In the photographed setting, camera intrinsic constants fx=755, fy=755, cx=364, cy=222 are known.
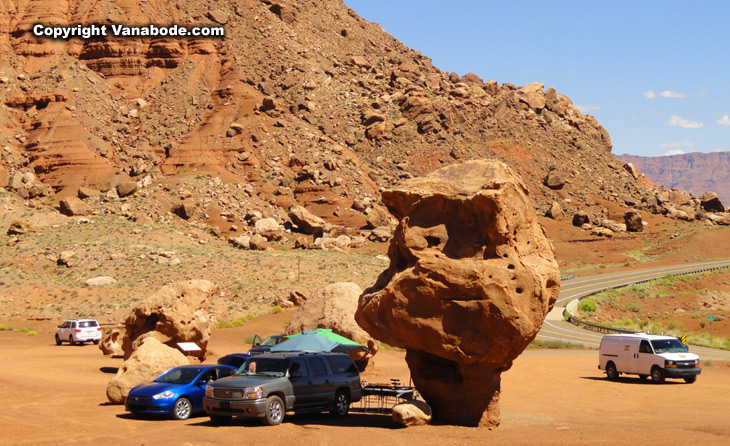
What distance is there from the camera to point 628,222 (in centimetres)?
9612

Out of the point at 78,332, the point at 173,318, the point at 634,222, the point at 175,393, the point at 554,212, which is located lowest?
the point at 78,332

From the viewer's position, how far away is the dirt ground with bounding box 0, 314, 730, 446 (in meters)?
15.5

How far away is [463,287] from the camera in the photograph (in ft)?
53.4

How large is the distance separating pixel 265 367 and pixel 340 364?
81.5 inches

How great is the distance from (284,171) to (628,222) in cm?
4400

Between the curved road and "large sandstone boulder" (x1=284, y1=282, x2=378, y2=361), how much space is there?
17.0 meters

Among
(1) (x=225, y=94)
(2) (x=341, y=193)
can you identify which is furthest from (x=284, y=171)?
(1) (x=225, y=94)

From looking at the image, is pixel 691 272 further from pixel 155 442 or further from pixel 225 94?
pixel 155 442

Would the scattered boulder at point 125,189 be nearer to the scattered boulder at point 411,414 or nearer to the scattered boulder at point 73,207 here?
the scattered boulder at point 73,207

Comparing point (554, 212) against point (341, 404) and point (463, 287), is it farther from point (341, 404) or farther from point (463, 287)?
point (463, 287)

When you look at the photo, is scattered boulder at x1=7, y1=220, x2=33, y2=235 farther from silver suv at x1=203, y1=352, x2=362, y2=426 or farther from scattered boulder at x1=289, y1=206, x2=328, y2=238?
silver suv at x1=203, y1=352, x2=362, y2=426

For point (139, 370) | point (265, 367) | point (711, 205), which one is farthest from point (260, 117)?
point (265, 367)

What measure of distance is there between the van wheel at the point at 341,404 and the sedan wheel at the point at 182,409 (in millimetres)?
3514

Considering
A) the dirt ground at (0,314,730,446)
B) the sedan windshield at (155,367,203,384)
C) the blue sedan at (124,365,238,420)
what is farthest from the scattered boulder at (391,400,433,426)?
the sedan windshield at (155,367,203,384)
